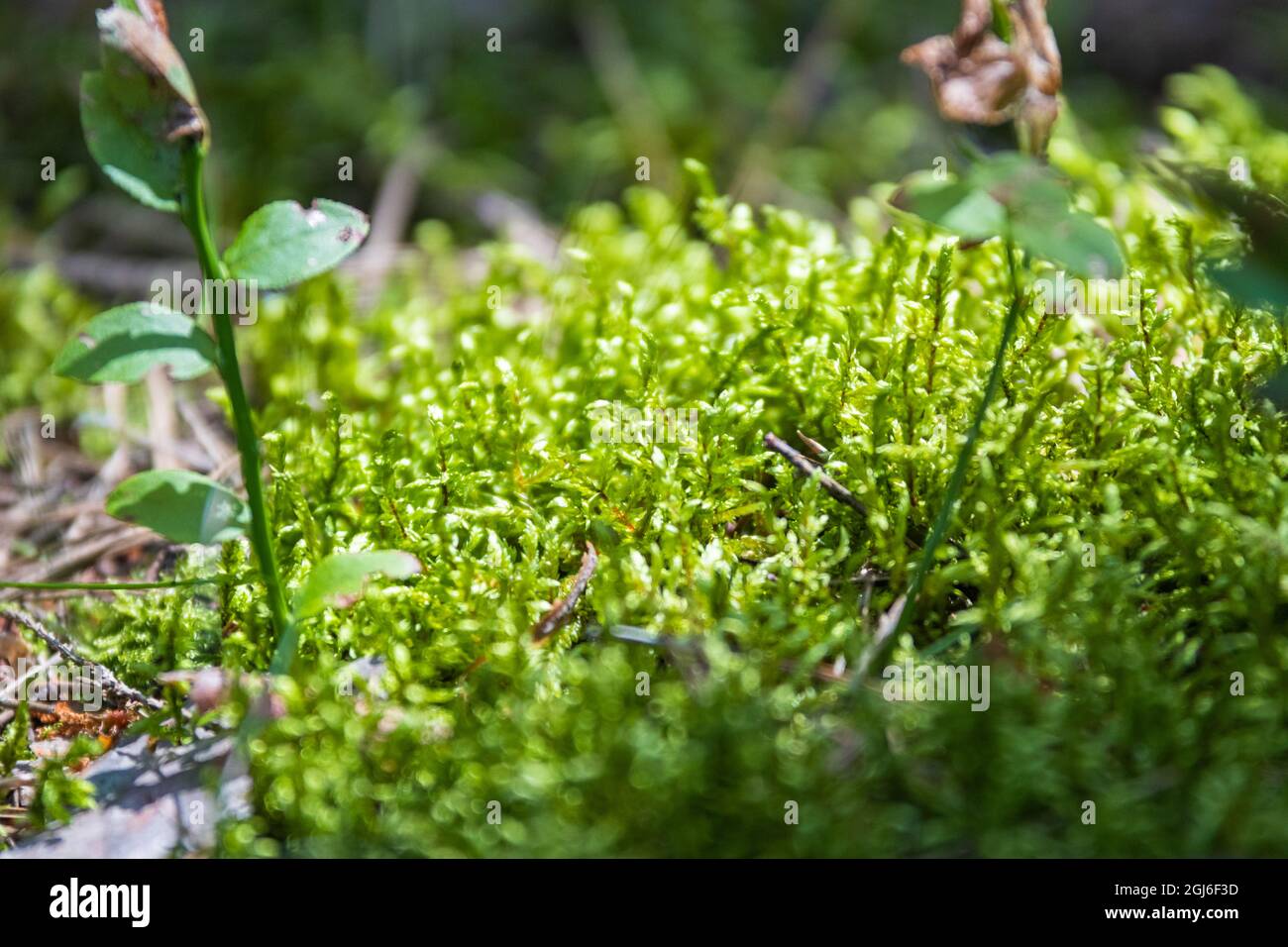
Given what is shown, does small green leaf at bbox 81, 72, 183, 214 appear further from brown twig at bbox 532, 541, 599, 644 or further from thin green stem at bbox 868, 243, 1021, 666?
thin green stem at bbox 868, 243, 1021, 666

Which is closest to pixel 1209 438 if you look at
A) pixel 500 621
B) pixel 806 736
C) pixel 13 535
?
pixel 806 736

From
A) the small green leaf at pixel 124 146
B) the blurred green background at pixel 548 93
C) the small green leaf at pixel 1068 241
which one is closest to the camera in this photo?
the small green leaf at pixel 1068 241

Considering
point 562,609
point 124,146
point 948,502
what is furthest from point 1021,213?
point 124,146

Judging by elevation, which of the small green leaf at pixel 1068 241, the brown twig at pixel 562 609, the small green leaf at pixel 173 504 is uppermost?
the small green leaf at pixel 1068 241

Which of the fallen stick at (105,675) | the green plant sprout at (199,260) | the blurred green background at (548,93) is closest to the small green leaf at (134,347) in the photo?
the green plant sprout at (199,260)

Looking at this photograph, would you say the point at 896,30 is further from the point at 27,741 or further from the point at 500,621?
the point at 27,741

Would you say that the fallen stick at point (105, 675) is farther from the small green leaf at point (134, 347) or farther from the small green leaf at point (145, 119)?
the small green leaf at point (145, 119)
